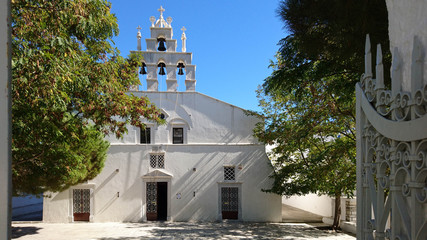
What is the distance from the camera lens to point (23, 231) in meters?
13.6

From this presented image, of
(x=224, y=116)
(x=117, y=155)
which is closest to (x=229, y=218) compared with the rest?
(x=224, y=116)

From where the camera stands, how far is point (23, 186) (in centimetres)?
1199

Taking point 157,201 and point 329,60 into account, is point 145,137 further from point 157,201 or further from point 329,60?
point 329,60

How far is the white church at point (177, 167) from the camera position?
15.7 m

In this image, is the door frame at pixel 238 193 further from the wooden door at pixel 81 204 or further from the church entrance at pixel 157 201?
the wooden door at pixel 81 204

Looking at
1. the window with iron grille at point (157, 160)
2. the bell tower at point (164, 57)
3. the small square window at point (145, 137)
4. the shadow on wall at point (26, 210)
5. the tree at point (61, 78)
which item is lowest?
the shadow on wall at point (26, 210)

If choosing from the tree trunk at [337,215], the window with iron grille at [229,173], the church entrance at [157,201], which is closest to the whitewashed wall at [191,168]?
the window with iron grille at [229,173]

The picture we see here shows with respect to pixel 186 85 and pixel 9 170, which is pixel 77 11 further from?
pixel 186 85

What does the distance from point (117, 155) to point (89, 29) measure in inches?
437

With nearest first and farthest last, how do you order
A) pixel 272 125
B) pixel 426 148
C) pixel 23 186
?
1. pixel 426 148
2. pixel 23 186
3. pixel 272 125

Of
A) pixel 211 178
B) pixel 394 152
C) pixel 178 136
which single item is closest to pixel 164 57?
pixel 178 136

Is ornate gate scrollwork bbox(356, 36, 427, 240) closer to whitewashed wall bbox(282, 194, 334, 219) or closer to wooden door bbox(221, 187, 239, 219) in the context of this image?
whitewashed wall bbox(282, 194, 334, 219)

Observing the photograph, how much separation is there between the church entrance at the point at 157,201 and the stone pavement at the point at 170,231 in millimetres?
686

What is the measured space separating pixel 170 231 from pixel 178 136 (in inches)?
203
